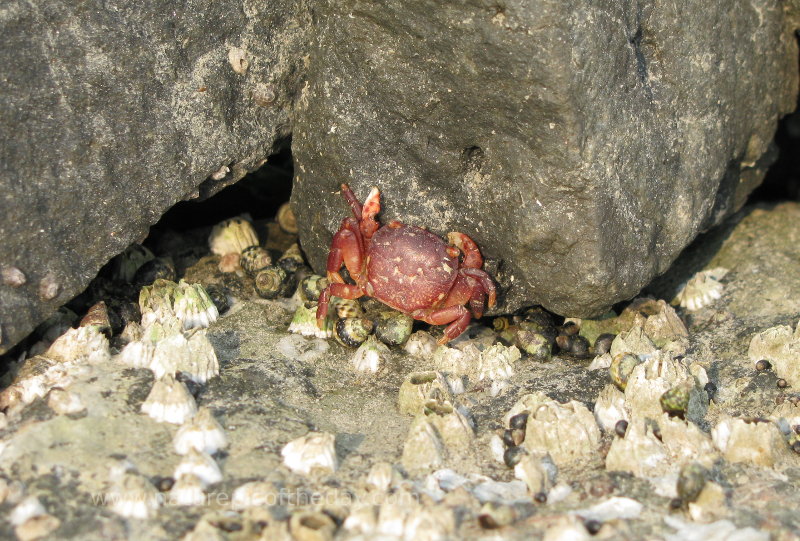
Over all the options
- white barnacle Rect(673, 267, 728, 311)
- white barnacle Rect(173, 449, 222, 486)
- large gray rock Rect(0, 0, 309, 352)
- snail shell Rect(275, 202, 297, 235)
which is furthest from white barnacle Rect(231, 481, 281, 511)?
white barnacle Rect(673, 267, 728, 311)

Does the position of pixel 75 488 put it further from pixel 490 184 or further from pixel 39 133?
pixel 490 184

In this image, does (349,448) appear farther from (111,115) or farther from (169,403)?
(111,115)

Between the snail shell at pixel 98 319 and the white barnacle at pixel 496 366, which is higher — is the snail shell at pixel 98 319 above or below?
below

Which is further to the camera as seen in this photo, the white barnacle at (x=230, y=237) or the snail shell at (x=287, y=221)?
the snail shell at (x=287, y=221)

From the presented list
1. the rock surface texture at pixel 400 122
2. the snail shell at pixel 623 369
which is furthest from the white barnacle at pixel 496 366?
the snail shell at pixel 623 369

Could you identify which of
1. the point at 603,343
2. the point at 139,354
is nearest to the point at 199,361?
the point at 139,354

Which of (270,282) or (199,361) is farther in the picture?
(270,282)

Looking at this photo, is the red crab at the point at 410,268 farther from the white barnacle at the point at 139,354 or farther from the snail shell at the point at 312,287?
the white barnacle at the point at 139,354
